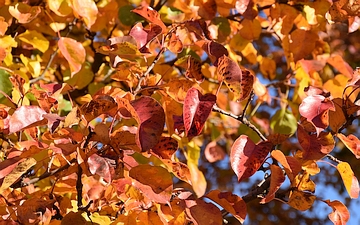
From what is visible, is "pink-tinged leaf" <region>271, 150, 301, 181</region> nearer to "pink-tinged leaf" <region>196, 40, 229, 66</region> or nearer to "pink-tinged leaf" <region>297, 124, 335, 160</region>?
"pink-tinged leaf" <region>297, 124, 335, 160</region>

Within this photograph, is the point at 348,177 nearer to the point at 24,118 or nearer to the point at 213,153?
the point at 24,118

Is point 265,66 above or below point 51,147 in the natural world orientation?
below

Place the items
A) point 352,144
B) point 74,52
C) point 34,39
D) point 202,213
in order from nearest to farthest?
1. point 202,213
2. point 352,144
3. point 74,52
4. point 34,39

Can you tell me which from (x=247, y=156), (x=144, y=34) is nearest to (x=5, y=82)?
(x=144, y=34)

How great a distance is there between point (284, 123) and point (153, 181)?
2.99 feet

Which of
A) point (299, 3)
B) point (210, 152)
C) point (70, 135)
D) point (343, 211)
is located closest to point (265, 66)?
point (210, 152)

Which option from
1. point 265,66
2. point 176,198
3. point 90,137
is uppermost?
point 90,137

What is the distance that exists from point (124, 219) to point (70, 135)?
17 cm

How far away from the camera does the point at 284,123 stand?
1.77 meters

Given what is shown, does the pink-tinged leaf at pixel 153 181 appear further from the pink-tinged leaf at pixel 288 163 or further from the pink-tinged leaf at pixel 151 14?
the pink-tinged leaf at pixel 151 14

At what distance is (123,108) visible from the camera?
90 centimetres

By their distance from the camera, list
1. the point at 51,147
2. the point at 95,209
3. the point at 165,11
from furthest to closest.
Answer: the point at 165,11, the point at 95,209, the point at 51,147

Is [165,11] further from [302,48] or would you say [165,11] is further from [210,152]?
[210,152]

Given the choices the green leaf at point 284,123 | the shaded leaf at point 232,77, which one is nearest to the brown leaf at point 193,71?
the shaded leaf at point 232,77
